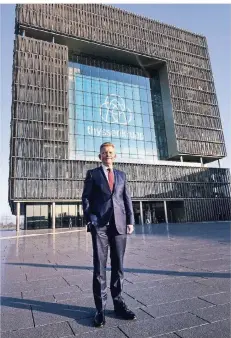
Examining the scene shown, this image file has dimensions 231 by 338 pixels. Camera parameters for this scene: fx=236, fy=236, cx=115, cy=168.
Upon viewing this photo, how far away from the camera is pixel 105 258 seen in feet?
10.0

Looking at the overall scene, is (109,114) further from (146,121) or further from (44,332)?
(44,332)

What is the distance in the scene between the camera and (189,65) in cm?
5016

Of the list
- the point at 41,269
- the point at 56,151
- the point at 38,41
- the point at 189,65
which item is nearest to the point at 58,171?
the point at 56,151

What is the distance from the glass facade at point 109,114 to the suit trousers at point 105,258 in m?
34.0

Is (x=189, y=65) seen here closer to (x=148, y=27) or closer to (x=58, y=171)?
(x=148, y=27)

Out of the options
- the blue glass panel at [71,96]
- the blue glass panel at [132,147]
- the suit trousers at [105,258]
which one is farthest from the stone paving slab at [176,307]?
the blue glass panel at [71,96]

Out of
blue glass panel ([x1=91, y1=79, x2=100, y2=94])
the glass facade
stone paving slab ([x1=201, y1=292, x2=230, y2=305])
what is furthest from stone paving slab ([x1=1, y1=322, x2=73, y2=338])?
blue glass panel ([x1=91, y1=79, x2=100, y2=94])

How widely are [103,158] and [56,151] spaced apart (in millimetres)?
32611

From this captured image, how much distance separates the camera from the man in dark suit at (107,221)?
2934 millimetres

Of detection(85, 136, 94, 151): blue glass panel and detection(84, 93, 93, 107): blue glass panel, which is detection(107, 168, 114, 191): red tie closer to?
detection(85, 136, 94, 151): blue glass panel

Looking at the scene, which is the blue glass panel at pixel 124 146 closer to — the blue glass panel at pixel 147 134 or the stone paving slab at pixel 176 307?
the blue glass panel at pixel 147 134

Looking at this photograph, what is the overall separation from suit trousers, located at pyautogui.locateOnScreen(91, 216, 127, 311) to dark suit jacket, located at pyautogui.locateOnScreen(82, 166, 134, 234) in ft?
0.30

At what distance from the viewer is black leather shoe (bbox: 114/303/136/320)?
8.71 ft

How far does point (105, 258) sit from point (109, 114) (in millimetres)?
41853
